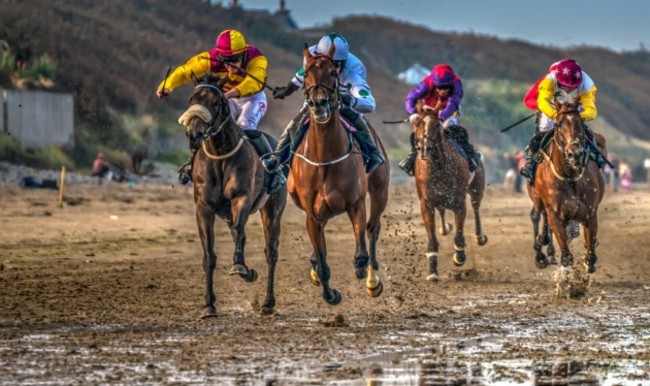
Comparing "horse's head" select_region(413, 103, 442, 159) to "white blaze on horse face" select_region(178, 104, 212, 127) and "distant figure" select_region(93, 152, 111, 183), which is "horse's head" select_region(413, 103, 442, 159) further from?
"distant figure" select_region(93, 152, 111, 183)

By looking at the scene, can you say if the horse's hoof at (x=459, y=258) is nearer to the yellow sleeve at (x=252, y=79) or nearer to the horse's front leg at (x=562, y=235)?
the horse's front leg at (x=562, y=235)

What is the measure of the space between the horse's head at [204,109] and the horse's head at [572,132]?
3.75 m

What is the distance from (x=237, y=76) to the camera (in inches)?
638

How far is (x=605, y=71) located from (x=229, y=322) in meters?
134

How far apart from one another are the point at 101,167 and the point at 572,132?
20.9 metres

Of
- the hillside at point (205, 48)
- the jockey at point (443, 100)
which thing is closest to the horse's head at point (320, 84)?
the jockey at point (443, 100)

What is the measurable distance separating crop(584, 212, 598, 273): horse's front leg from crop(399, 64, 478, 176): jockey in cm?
363

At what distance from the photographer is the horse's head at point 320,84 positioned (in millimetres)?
14125

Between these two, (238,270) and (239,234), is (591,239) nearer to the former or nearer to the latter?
(239,234)

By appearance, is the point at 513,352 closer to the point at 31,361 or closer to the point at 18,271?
the point at 31,361

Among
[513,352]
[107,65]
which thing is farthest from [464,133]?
[107,65]

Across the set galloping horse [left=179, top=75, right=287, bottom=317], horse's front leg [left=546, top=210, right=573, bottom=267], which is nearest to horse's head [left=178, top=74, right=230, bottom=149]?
galloping horse [left=179, top=75, right=287, bottom=317]

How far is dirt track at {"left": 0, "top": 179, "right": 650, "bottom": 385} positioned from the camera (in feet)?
36.5

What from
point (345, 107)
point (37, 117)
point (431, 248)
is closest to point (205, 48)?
point (37, 117)
